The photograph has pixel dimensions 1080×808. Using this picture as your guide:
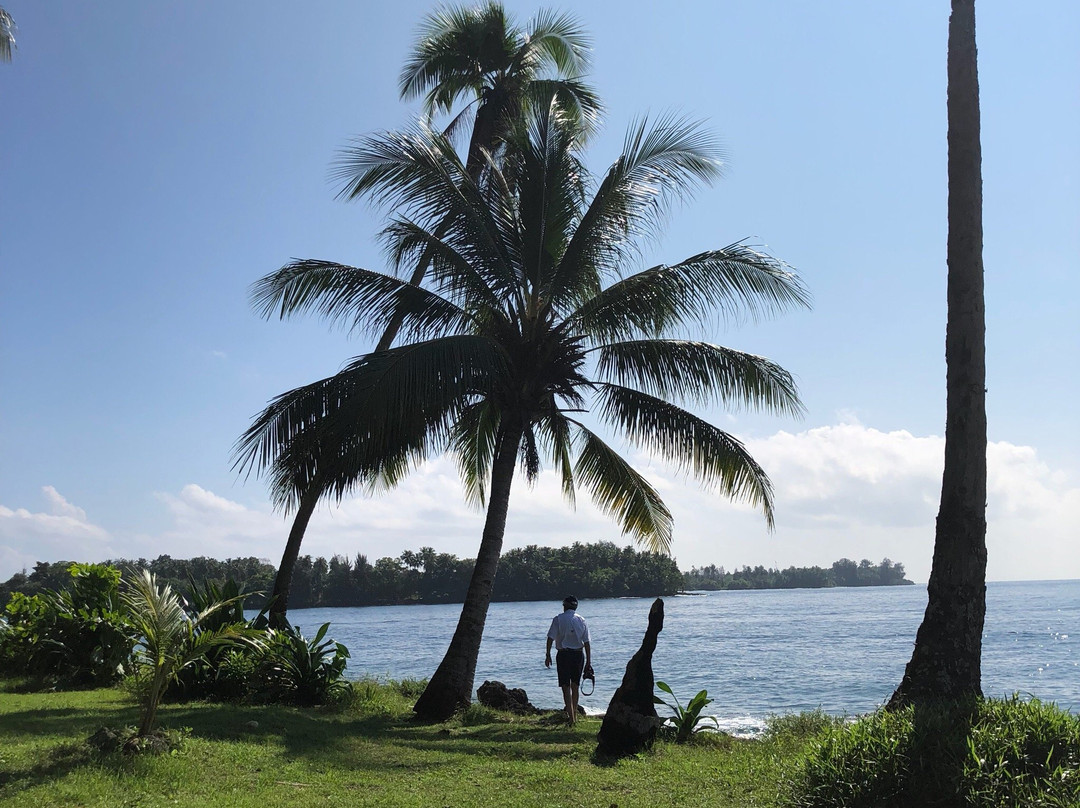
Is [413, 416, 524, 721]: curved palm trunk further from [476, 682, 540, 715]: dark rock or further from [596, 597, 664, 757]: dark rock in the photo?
[596, 597, 664, 757]: dark rock

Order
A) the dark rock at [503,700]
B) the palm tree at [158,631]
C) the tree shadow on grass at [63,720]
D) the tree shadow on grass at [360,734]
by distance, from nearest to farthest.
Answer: the palm tree at [158,631], the tree shadow on grass at [63,720], the tree shadow on grass at [360,734], the dark rock at [503,700]

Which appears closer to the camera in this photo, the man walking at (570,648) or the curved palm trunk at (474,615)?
the man walking at (570,648)

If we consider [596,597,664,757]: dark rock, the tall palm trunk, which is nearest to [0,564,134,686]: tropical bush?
[596,597,664,757]: dark rock

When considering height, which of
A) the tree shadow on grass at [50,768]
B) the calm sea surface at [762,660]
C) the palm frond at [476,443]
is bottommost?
the calm sea surface at [762,660]

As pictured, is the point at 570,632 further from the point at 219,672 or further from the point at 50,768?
the point at 50,768

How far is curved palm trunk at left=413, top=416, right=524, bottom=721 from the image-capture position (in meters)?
11.2

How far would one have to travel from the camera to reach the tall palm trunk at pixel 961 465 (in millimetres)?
7086

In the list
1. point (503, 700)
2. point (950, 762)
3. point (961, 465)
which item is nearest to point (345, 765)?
point (950, 762)

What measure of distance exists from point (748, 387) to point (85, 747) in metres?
9.41

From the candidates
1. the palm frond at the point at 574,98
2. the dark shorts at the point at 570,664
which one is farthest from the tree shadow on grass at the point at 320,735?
the palm frond at the point at 574,98

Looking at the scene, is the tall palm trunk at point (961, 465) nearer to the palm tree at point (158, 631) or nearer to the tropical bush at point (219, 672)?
the palm tree at point (158, 631)

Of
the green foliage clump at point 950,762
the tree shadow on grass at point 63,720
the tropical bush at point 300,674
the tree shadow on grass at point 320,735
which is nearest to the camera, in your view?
the green foliage clump at point 950,762

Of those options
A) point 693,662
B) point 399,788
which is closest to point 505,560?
point 693,662

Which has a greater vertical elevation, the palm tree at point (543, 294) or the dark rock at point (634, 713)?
the palm tree at point (543, 294)
